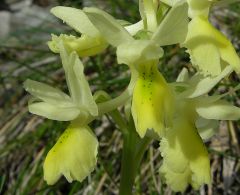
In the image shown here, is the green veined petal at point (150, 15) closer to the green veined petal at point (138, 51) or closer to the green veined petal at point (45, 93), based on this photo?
the green veined petal at point (138, 51)

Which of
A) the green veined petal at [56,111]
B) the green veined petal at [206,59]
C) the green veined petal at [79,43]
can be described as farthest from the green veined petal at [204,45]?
the green veined petal at [56,111]

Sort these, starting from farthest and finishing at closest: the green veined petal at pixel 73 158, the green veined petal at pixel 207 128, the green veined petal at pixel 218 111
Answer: the green veined petal at pixel 207 128
the green veined petal at pixel 218 111
the green veined petal at pixel 73 158

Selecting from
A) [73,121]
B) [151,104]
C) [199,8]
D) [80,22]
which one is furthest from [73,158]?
[199,8]

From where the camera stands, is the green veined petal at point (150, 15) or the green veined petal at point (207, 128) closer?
the green veined petal at point (150, 15)

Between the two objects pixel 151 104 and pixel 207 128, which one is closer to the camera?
pixel 151 104

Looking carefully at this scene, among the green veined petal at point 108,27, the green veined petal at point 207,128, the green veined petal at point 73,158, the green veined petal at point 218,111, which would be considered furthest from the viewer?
the green veined petal at point 207,128

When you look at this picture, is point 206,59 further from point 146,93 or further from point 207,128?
point 207,128

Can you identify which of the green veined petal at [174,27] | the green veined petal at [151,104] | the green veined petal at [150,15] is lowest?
the green veined petal at [151,104]
